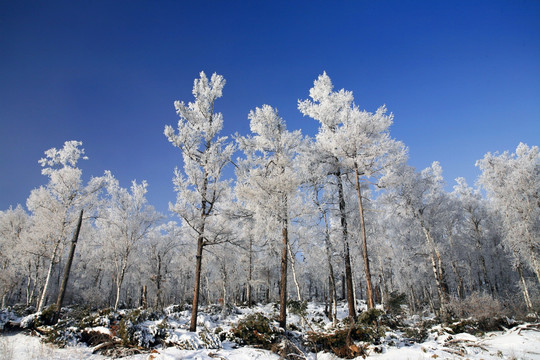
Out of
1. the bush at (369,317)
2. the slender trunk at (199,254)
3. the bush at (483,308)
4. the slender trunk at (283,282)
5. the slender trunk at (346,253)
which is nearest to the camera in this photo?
the bush at (369,317)

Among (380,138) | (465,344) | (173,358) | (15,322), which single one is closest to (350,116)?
(380,138)

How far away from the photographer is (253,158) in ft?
44.8

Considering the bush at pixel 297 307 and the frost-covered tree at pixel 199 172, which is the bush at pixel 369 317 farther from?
the frost-covered tree at pixel 199 172

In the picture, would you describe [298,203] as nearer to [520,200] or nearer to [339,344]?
[339,344]

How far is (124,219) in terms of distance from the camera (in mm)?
19906

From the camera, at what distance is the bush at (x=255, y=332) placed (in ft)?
30.0

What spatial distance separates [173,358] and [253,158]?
29.6 ft

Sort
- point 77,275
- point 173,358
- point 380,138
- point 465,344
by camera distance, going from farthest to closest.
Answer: point 77,275
point 380,138
point 465,344
point 173,358

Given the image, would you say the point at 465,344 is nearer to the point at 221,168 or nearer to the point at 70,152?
the point at 221,168

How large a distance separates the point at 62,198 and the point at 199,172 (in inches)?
475

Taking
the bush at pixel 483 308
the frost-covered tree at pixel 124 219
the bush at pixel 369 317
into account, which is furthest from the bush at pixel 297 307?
the frost-covered tree at pixel 124 219

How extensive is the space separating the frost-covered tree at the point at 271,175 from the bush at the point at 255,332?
1579mm

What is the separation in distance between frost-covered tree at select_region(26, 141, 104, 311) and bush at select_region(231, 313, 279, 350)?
14.5 metres

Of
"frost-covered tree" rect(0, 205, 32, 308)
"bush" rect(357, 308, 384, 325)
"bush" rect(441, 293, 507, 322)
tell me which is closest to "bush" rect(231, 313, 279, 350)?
"bush" rect(357, 308, 384, 325)
